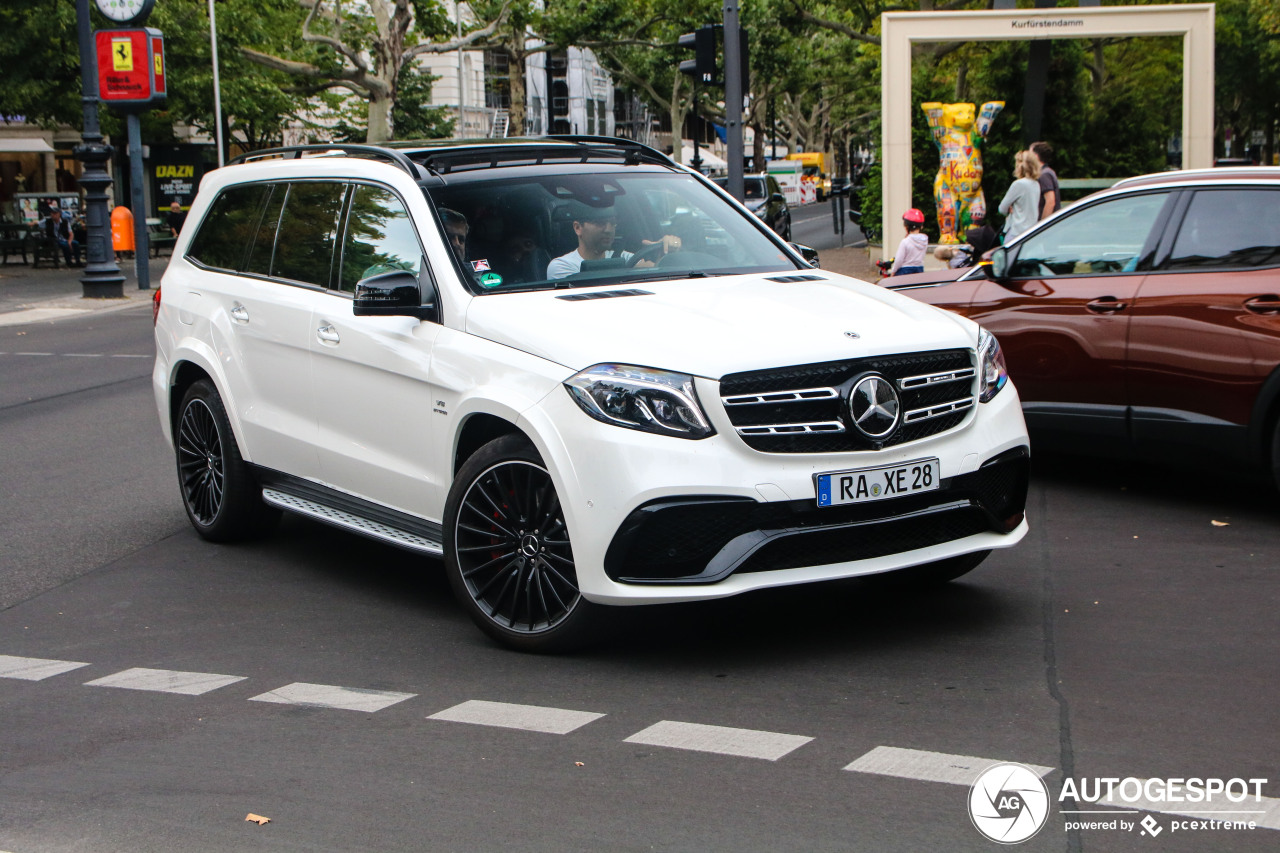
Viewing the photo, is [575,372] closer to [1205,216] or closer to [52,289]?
[1205,216]

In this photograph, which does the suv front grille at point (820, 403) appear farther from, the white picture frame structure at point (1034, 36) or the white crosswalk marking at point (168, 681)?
the white picture frame structure at point (1034, 36)

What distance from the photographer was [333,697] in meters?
5.09

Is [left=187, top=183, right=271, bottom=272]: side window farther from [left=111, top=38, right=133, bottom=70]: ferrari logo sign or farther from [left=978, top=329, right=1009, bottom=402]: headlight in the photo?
[left=111, top=38, right=133, bottom=70]: ferrari logo sign

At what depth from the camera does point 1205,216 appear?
7668 millimetres

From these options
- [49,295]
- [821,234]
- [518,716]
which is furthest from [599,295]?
[821,234]

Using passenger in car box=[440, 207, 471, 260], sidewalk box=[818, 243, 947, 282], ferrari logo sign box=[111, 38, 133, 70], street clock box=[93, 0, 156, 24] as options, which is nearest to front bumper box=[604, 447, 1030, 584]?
passenger in car box=[440, 207, 471, 260]

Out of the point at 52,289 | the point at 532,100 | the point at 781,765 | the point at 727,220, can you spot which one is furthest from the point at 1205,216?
the point at 532,100

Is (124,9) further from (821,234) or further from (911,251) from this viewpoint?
(821,234)

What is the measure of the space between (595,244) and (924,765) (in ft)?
8.93

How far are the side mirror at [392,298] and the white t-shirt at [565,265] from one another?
0.49 metres

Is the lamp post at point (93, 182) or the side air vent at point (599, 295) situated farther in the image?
the lamp post at point (93, 182)

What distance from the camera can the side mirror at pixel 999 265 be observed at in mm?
8547

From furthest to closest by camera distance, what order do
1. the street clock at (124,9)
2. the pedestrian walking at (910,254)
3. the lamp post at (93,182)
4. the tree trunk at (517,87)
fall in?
1. the tree trunk at (517,87)
2. the street clock at (124,9)
3. the lamp post at (93,182)
4. the pedestrian walking at (910,254)

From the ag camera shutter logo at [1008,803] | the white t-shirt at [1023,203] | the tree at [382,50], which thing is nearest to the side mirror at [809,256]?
the ag camera shutter logo at [1008,803]
